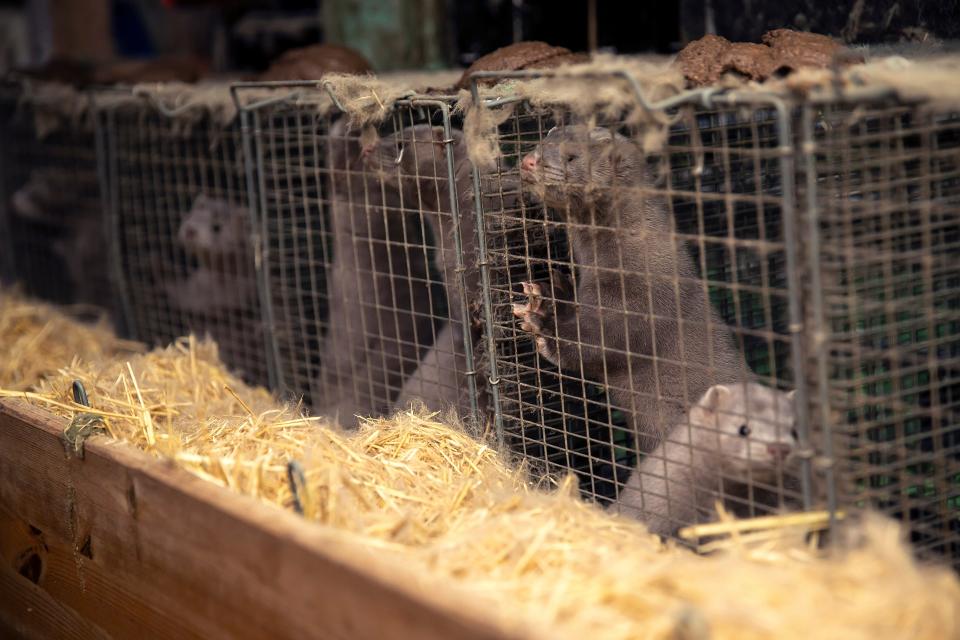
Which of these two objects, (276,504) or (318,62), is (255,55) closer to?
(318,62)

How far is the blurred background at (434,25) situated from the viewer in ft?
14.1

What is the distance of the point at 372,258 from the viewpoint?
4.08 metres

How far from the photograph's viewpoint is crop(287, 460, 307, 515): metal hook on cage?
269 cm

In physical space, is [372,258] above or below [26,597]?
above

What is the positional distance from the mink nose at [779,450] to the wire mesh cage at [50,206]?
4.40m

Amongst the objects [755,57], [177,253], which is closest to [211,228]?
[177,253]

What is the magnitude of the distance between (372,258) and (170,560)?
1527mm

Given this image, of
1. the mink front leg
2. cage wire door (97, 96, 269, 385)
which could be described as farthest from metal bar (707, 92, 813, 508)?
cage wire door (97, 96, 269, 385)

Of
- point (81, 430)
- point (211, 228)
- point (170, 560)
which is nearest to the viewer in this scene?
point (170, 560)

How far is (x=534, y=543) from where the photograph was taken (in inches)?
98.8

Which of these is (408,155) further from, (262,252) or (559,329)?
(559,329)

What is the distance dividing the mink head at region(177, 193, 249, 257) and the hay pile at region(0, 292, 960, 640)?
1721mm

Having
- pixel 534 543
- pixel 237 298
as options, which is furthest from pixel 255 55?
pixel 534 543

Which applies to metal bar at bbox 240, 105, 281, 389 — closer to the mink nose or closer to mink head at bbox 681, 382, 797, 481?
mink head at bbox 681, 382, 797, 481
